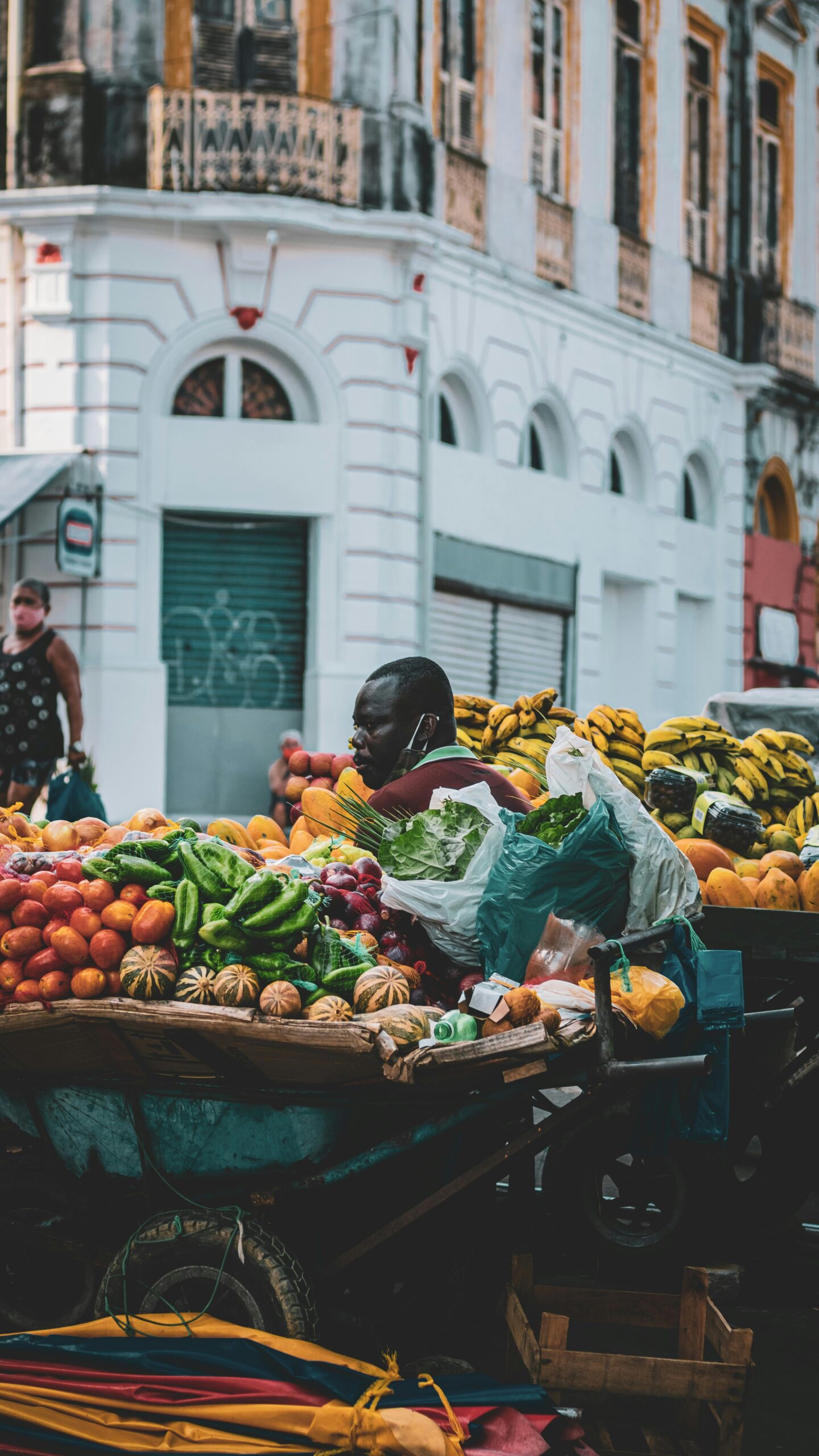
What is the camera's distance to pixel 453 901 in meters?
4.35

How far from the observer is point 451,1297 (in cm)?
427

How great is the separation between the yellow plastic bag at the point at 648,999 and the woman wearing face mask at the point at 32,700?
6370 millimetres

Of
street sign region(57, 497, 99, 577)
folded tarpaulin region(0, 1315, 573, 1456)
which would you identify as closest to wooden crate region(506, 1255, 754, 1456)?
folded tarpaulin region(0, 1315, 573, 1456)

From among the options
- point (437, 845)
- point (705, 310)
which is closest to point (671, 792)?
point (437, 845)

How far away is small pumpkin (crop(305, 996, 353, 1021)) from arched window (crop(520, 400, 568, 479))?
15.5 m

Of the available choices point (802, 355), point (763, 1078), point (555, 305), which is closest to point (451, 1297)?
point (763, 1078)

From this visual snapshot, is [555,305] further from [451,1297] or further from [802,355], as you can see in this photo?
[451,1297]

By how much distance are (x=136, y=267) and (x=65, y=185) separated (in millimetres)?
987

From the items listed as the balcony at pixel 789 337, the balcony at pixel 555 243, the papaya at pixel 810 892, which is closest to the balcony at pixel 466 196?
the balcony at pixel 555 243

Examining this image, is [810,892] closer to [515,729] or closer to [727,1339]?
[515,729]

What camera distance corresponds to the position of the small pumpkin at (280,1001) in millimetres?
3803

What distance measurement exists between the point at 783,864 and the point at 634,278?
15539mm

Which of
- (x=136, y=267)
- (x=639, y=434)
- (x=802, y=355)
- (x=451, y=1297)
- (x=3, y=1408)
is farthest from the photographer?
(x=802, y=355)

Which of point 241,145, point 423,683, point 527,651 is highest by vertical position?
point 241,145
